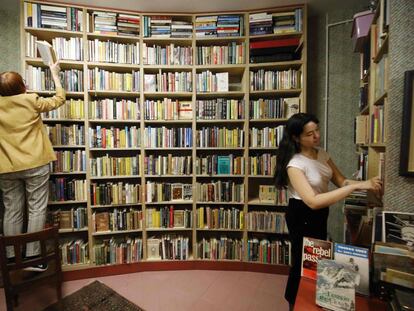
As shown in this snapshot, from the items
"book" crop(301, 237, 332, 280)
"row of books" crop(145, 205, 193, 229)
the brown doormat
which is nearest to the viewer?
"book" crop(301, 237, 332, 280)

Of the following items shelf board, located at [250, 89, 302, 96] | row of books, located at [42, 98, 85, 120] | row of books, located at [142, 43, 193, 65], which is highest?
row of books, located at [142, 43, 193, 65]

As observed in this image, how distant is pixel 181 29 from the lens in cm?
218

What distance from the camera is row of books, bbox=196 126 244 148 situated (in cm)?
221

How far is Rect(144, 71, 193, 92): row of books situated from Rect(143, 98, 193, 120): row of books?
0.12 metres

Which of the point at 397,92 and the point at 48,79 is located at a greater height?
the point at 48,79

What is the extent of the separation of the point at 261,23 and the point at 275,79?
1.81 ft

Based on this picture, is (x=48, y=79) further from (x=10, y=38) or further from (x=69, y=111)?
(x=10, y=38)

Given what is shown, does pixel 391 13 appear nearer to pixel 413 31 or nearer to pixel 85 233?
pixel 413 31

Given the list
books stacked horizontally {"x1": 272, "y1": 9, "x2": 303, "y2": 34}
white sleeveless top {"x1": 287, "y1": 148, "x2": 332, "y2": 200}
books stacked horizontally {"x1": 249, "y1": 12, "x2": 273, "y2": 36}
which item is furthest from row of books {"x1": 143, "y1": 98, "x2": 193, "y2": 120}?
white sleeveless top {"x1": 287, "y1": 148, "x2": 332, "y2": 200}

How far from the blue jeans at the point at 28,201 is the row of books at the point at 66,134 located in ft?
1.16

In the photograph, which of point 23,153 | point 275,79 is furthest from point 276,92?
point 23,153

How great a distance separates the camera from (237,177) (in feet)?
7.71

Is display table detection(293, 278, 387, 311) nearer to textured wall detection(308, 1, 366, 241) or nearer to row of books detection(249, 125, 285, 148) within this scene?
row of books detection(249, 125, 285, 148)

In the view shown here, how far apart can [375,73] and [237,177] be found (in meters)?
1.44
